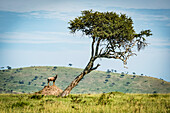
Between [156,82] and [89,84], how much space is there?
5065cm

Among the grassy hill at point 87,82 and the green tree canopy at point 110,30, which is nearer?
the green tree canopy at point 110,30

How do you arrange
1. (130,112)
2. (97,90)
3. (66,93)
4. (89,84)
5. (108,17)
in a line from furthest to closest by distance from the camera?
1. (89,84)
2. (97,90)
3. (108,17)
4. (66,93)
5. (130,112)

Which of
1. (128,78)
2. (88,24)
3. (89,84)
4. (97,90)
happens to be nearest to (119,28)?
(88,24)

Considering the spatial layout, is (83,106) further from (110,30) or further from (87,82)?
(87,82)

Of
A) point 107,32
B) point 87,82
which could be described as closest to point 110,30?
point 107,32

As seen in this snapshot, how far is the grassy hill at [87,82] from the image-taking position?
542ft

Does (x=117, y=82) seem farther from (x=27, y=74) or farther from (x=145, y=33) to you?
(x=145, y=33)

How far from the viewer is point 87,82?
189750mm

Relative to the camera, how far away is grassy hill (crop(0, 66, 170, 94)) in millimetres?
165125

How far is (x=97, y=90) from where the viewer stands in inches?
6796

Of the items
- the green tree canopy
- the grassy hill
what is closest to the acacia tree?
the green tree canopy

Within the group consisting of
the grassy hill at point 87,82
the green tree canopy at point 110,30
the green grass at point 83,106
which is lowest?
the grassy hill at point 87,82

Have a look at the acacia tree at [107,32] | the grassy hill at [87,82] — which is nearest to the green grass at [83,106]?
the acacia tree at [107,32]

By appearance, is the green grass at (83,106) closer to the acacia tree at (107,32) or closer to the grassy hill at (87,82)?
the acacia tree at (107,32)
